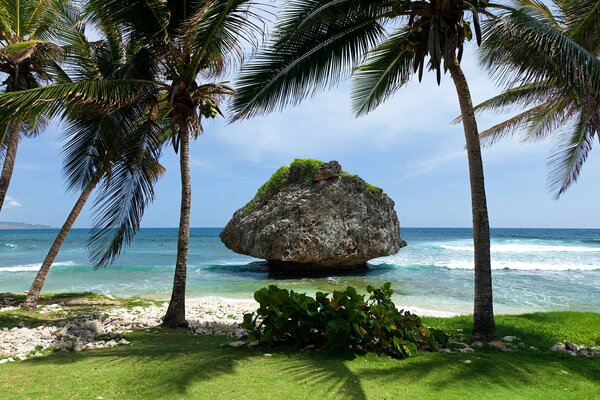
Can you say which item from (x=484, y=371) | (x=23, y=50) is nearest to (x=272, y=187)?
(x=23, y=50)

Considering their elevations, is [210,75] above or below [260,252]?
above

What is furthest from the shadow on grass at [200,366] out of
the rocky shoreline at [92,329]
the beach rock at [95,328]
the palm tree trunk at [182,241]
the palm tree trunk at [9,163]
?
the palm tree trunk at [9,163]

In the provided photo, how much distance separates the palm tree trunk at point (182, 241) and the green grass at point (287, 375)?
2134mm

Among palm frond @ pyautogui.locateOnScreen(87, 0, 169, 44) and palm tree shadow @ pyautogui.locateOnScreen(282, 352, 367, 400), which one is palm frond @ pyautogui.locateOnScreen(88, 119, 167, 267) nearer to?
palm frond @ pyautogui.locateOnScreen(87, 0, 169, 44)

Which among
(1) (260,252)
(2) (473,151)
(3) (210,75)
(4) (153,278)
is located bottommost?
(4) (153,278)

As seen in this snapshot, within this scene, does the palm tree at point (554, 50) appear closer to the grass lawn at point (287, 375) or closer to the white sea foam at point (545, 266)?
the grass lawn at point (287, 375)

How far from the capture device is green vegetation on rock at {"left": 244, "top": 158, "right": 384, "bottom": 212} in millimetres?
20859

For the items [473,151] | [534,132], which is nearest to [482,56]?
[473,151]

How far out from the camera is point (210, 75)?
9.05 m

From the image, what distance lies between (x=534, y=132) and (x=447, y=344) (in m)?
9.83

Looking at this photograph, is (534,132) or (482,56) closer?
(482,56)

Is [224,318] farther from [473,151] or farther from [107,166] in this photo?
[473,151]

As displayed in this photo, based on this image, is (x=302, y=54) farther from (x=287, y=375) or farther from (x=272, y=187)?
(x=272, y=187)

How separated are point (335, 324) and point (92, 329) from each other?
4.78 meters
